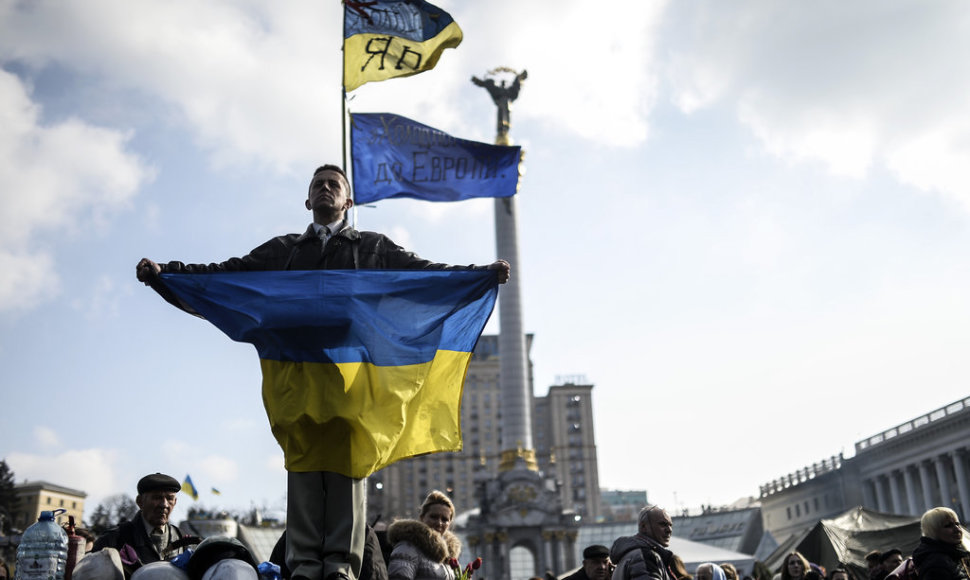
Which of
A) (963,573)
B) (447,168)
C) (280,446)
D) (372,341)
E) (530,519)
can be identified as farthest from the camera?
(530,519)

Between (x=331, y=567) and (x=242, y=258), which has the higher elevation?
(x=242, y=258)

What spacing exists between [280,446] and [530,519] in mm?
50380

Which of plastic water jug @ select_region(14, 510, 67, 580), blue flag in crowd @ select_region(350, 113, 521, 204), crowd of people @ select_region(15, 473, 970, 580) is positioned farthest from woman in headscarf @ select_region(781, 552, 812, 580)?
plastic water jug @ select_region(14, 510, 67, 580)

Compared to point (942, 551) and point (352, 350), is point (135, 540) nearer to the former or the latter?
point (352, 350)

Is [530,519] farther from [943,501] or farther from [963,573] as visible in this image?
[963,573]

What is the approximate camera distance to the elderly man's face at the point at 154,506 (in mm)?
5605

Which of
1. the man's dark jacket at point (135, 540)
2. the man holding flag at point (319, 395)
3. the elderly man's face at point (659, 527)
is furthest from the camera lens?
the elderly man's face at point (659, 527)

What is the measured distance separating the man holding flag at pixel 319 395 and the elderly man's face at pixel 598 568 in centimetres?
425

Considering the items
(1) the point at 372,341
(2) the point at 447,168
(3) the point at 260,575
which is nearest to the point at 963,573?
(1) the point at 372,341

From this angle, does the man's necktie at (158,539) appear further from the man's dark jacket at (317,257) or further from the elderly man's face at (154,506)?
the man's dark jacket at (317,257)

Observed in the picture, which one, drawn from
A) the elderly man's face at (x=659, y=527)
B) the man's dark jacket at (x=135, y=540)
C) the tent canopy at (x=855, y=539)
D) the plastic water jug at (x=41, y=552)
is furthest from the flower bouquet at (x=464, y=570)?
the tent canopy at (x=855, y=539)

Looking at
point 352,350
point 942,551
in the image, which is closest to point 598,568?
point 942,551

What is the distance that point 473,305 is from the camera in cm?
545

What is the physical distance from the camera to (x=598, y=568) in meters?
8.77
